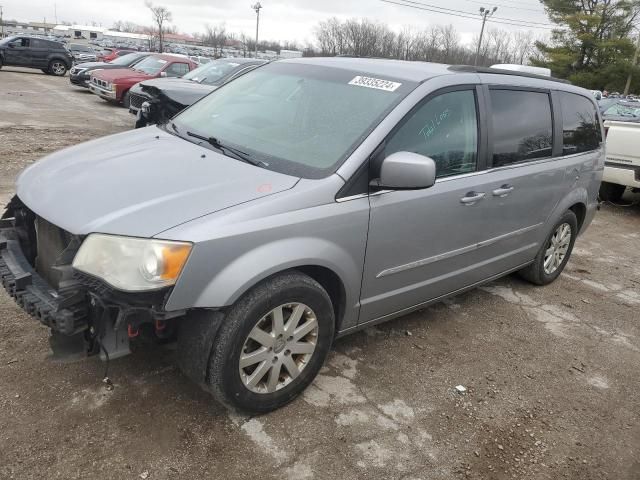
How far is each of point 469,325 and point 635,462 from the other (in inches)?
57.2

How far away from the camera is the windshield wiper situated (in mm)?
2852

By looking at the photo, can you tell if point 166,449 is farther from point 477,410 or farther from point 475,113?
point 475,113

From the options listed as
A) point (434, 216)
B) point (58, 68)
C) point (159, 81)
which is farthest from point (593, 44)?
point (434, 216)

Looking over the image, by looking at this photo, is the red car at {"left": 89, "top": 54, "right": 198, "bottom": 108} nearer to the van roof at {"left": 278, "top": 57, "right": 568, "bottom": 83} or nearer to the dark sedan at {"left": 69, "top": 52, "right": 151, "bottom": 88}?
the dark sedan at {"left": 69, "top": 52, "right": 151, "bottom": 88}

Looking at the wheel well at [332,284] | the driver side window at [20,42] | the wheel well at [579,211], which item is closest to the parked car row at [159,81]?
the wheel well at [332,284]

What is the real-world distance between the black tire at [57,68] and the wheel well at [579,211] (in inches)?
976

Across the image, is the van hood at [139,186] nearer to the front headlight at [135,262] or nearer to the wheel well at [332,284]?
the front headlight at [135,262]

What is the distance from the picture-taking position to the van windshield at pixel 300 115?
287cm

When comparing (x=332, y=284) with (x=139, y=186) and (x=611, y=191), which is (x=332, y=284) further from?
(x=611, y=191)

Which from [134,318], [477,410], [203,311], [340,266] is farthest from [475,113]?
[134,318]

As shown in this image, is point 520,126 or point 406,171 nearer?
point 406,171

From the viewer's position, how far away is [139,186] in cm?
259

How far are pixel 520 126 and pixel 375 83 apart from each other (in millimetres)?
1302

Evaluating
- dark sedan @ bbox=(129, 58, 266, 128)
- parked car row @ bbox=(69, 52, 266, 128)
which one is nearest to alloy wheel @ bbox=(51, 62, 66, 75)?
parked car row @ bbox=(69, 52, 266, 128)
